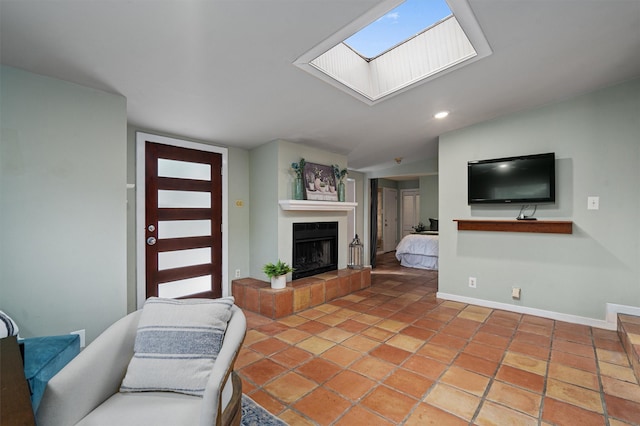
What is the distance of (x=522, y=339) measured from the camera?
9.04 ft

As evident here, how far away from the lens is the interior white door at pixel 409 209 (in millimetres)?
9227

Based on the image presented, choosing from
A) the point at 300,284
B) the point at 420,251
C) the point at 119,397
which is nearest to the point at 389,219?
the point at 420,251

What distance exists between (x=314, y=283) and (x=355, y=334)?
1.03 m

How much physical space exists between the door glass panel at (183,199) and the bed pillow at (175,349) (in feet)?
7.36

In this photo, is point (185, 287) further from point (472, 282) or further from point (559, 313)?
point (559, 313)

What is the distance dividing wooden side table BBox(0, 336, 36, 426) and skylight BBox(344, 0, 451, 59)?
104 inches

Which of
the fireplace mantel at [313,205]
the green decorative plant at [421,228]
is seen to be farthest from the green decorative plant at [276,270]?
the green decorative plant at [421,228]

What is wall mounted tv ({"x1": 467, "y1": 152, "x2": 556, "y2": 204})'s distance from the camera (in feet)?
10.6

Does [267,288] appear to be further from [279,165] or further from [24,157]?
[24,157]

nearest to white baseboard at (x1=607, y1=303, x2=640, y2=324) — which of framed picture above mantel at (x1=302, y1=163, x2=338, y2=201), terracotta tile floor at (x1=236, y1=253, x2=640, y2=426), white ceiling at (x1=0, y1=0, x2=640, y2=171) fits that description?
terracotta tile floor at (x1=236, y1=253, x2=640, y2=426)

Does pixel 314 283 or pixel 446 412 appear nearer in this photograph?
pixel 446 412

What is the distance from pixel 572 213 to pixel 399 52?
8.60ft

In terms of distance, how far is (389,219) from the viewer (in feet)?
29.3

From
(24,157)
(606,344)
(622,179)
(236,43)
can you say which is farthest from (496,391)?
(24,157)
